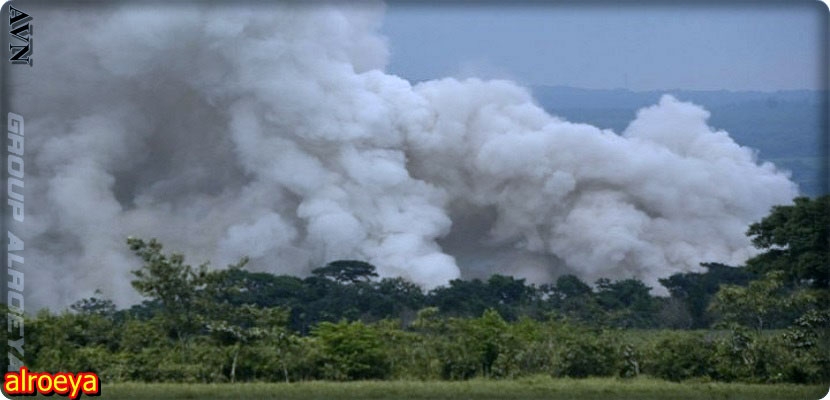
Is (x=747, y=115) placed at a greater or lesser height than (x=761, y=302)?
greater

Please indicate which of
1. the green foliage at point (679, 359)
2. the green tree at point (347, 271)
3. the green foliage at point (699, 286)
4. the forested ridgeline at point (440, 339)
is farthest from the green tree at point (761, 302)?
the green tree at point (347, 271)

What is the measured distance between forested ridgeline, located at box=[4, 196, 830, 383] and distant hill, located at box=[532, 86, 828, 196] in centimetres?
195

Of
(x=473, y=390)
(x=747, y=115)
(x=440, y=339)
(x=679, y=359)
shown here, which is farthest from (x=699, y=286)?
(x=473, y=390)

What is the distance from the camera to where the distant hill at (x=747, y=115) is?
1482cm

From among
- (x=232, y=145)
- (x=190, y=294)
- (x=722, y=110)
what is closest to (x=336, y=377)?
(x=190, y=294)

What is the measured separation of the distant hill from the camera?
14.8 metres

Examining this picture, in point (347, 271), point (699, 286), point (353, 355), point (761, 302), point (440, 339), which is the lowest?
point (353, 355)

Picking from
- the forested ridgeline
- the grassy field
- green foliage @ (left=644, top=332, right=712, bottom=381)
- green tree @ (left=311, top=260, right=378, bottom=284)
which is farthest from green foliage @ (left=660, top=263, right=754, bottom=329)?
green tree @ (left=311, top=260, right=378, bottom=284)

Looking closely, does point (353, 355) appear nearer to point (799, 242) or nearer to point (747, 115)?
point (799, 242)

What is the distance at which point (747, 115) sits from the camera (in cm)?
1552

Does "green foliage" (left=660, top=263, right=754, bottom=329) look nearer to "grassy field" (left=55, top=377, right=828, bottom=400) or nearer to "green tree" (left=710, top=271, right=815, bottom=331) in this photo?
"green tree" (left=710, top=271, right=815, bottom=331)

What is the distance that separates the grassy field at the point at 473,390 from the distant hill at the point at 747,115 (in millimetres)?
3756

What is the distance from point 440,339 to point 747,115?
A: 5.41 m

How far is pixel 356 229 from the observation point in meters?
15.4
